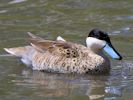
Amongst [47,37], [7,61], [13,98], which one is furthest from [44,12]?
[13,98]

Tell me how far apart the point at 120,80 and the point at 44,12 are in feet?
20.2

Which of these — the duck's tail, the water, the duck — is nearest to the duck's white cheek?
the duck

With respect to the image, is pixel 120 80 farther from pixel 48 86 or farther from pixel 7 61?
pixel 7 61

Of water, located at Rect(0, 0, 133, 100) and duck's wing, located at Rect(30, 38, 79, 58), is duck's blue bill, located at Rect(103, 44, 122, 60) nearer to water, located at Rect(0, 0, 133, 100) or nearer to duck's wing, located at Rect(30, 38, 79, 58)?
water, located at Rect(0, 0, 133, 100)

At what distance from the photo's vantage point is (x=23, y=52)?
13430 millimetres

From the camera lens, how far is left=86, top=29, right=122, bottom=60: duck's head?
12.4 metres

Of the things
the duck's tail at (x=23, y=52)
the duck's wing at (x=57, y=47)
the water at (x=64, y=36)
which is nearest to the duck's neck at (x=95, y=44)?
the duck's wing at (x=57, y=47)

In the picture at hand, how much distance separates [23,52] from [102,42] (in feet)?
6.05

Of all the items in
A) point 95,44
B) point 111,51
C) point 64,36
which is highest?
point 95,44

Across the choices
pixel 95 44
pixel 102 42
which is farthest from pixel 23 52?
pixel 102 42

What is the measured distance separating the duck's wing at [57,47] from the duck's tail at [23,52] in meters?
0.27

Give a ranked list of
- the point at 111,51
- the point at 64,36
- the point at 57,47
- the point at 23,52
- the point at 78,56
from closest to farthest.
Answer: the point at 111,51, the point at 78,56, the point at 57,47, the point at 23,52, the point at 64,36

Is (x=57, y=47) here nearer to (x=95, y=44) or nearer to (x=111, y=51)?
(x=95, y=44)

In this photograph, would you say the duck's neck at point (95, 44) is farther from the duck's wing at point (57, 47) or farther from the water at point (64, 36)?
the water at point (64, 36)
